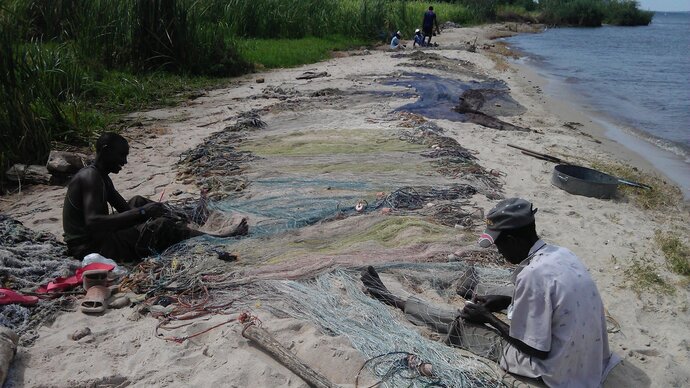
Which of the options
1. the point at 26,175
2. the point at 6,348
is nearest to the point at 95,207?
the point at 6,348

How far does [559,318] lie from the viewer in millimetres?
2877

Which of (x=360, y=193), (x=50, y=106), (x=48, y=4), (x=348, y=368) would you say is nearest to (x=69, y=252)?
(x=348, y=368)

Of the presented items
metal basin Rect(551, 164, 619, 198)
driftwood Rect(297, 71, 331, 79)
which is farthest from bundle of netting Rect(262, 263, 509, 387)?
driftwood Rect(297, 71, 331, 79)

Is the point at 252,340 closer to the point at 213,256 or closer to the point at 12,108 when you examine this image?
the point at 213,256

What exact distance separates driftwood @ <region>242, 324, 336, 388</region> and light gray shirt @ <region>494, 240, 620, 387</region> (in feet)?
3.51

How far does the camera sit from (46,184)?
6234mm

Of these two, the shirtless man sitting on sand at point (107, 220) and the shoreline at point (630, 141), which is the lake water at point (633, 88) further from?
the shirtless man sitting on sand at point (107, 220)

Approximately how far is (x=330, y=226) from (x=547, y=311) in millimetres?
2583

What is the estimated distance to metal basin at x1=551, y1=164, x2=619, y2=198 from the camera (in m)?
6.65

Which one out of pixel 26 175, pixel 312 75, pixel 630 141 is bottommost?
pixel 630 141

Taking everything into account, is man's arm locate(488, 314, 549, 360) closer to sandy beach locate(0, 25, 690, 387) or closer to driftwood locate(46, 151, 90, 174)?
sandy beach locate(0, 25, 690, 387)

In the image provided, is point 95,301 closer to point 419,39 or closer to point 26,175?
point 26,175

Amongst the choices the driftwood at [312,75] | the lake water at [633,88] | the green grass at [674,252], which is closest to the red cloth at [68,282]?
the green grass at [674,252]

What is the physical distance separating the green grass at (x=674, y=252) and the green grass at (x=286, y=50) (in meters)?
10.8
